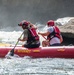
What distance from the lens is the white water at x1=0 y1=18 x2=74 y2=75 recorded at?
6.76m

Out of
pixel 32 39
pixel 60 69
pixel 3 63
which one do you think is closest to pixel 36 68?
pixel 60 69

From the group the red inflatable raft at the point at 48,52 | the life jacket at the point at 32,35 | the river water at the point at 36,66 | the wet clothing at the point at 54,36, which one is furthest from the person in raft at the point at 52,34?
the river water at the point at 36,66

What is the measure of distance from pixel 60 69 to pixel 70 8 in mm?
18845

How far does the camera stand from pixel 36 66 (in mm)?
7312

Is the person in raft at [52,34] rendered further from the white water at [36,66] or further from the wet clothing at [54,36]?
the white water at [36,66]

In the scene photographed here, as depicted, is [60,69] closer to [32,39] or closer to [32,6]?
[32,39]

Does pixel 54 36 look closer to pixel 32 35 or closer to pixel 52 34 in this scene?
pixel 52 34

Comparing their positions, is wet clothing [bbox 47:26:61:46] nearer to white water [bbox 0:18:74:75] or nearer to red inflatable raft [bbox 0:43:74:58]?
red inflatable raft [bbox 0:43:74:58]

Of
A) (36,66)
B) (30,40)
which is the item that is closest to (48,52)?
(30,40)

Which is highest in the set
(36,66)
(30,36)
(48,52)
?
(30,36)

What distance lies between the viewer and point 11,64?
7555 millimetres

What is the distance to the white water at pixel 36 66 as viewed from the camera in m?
6.76

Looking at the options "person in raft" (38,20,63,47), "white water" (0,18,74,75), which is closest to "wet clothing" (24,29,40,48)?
"person in raft" (38,20,63,47)

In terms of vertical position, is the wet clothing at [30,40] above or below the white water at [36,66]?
above
